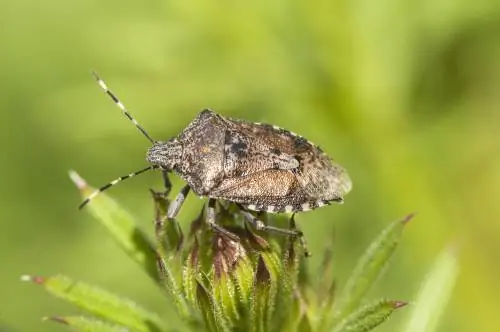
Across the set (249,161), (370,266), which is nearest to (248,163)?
(249,161)

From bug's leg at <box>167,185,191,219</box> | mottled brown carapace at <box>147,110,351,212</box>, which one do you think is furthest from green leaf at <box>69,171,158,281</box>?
mottled brown carapace at <box>147,110,351,212</box>

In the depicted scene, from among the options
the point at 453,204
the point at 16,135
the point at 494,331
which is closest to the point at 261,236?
the point at 494,331

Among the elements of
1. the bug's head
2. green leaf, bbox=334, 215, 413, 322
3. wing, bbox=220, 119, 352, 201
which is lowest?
green leaf, bbox=334, 215, 413, 322

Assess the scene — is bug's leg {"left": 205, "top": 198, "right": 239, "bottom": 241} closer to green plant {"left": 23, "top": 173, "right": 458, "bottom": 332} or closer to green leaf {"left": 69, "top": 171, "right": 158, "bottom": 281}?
green plant {"left": 23, "top": 173, "right": 458, "bottom": 332}

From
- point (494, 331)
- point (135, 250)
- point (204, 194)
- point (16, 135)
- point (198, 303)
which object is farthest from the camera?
point (16, 135)

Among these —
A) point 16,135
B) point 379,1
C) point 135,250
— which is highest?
point 16,135

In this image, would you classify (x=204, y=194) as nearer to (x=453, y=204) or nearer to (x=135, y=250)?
(x=135, y=250)

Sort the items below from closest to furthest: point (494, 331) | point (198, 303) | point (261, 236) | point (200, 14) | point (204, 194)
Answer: point (198, 303)
point (261, 236)
point (204, 194)
point (494, 331)
point (200, 14)
